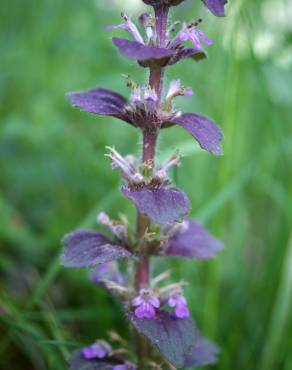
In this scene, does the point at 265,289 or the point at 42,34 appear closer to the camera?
the point at 265,289

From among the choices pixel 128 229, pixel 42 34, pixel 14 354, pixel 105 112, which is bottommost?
pixel 14 354

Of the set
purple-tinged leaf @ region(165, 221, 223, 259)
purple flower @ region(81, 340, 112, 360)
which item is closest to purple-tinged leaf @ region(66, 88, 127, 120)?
purple-tinged leaf @ region(165, 221, 223, 259)

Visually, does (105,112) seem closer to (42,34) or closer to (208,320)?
(208,320)

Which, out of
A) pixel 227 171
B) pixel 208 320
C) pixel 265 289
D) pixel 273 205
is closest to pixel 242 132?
pixel 273 205

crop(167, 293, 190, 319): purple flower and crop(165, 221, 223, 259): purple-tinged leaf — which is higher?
crop(165, 221, 223, 259): purple-tinged leaf

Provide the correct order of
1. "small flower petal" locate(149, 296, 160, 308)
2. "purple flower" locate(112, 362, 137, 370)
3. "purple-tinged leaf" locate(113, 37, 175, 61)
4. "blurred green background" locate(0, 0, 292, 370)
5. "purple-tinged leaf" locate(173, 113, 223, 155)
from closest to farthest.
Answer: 1. "purple-tinged leaf" locate(113, 37, 175, 61)
2. "purple-tinged leaf" locate(173, 113, 223, 155)
3. "small flower petal" locate(149, 296, 160, 308)
4. "purple flower" locate(112, 362, 137, 370)
5. "blurred green background" locate(0, 0, 292, 370)

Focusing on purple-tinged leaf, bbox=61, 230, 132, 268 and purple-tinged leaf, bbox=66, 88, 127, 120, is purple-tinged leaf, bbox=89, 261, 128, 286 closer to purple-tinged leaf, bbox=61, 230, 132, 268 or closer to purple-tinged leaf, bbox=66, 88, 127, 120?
purple-tinged leaf, bbox=61, 230, 132, 268

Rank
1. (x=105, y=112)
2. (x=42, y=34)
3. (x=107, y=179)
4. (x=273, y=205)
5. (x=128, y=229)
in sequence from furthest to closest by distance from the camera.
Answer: (x=42, y=34), (x=273, y=205), (x=107, y=179), (x=128, y=229), (x=105, y=112)
